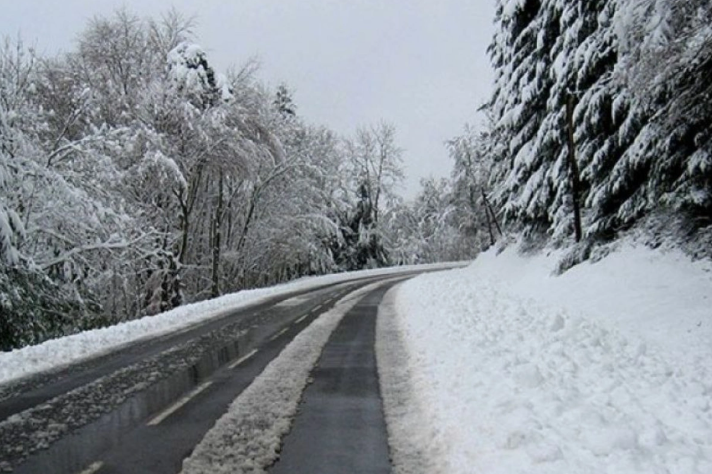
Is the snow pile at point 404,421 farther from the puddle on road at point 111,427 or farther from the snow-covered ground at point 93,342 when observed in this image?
the snow-covered ground at point 93,342

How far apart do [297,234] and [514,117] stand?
18184 millimetres

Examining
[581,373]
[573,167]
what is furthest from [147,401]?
[573,167]

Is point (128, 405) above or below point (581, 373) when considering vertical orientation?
above

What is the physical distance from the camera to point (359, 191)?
55.9 m

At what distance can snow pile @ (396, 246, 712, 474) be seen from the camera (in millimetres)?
5031

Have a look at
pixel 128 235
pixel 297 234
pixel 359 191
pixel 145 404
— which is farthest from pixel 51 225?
pixel 359 191

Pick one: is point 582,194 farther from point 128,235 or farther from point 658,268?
point 128,235

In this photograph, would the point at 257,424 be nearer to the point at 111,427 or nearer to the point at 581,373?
the point at 111,427

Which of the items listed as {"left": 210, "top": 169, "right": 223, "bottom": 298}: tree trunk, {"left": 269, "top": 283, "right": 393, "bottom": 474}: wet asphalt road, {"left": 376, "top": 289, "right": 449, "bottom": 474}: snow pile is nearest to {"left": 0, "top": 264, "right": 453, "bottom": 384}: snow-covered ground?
{"left": 269, "top": 283, "right": 393, "bottom": 474}: wet asphalt road

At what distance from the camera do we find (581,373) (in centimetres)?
773

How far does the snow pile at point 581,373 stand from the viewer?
5.03 m

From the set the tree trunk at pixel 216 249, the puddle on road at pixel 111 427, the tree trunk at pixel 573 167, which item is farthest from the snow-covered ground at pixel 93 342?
the tree trunk at pixel 573 167

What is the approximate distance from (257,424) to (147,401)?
2041mm

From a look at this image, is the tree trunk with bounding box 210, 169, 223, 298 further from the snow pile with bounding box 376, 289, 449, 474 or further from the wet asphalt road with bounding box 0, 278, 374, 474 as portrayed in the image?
the snow pile with bounding box 376, 289, 449, 474
